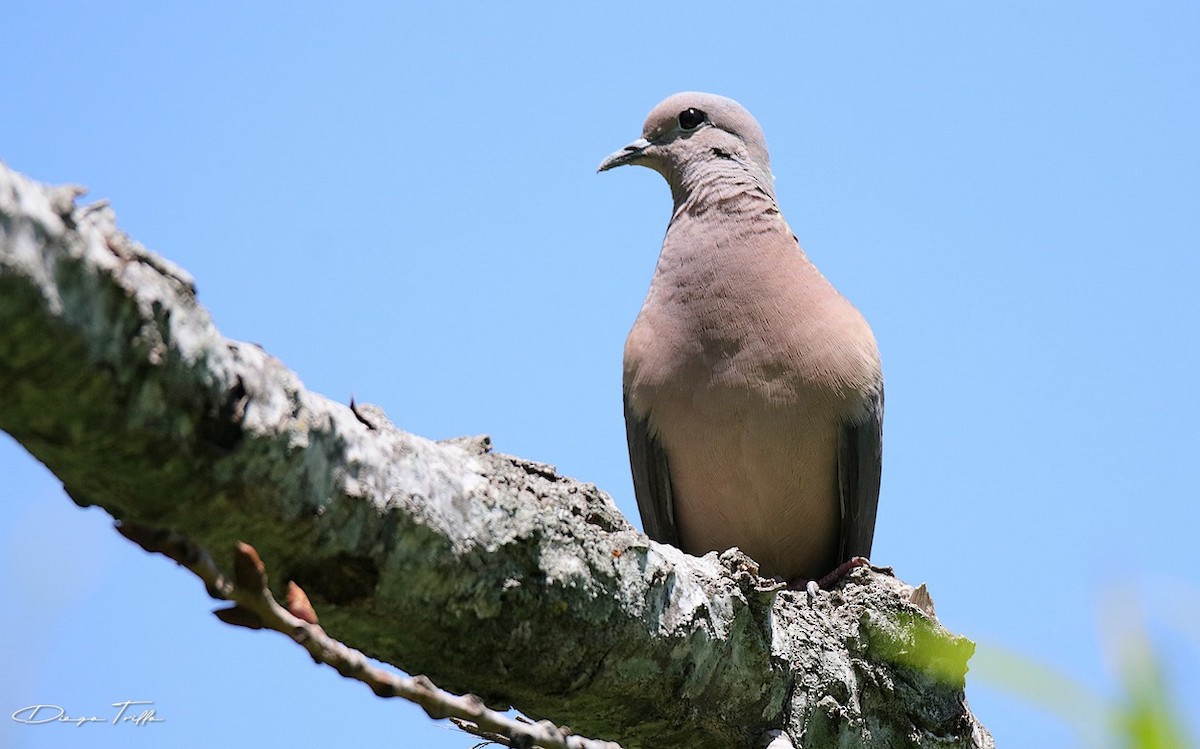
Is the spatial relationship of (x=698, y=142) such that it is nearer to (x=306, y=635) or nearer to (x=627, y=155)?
(x=627, y=155)

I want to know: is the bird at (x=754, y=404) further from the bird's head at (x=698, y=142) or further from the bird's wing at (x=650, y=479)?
the bird's head at (x=698, y=142)

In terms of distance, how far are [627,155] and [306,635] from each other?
164 inches

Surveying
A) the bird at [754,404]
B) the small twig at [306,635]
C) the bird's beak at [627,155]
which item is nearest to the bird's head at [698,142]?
the bird's beak at [627,155]

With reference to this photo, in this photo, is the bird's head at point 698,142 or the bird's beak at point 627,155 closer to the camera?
the bird's head at point 698,142

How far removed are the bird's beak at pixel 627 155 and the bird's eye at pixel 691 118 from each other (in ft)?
0.66

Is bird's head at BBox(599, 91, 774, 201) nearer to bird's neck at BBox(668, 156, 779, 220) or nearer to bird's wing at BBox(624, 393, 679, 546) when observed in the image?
bird's neck at BBox(668, 156, 779, 220)

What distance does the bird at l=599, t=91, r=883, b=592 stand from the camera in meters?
4.22

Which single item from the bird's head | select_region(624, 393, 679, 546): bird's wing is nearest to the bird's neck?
the bird's head

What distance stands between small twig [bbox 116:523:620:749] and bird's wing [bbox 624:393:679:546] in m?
2.70

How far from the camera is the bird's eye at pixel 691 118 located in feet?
17.9

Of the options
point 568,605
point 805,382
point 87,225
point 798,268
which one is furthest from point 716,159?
point 87,225

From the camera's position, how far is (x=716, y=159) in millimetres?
5215

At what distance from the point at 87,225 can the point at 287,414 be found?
0.48 metres

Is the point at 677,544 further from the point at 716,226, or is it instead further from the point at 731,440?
the point at 716,226
